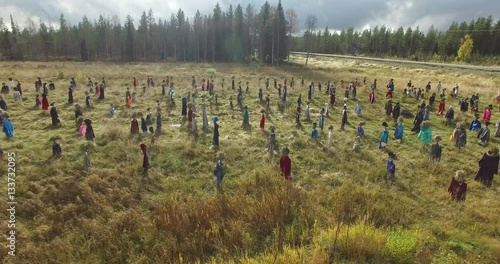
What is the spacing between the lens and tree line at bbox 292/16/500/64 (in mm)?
75250

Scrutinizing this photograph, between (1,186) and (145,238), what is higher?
(1,186)

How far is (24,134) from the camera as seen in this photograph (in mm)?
15047

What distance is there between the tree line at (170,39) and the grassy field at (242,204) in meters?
49.0

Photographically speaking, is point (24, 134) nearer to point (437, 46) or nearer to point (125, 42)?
point (125, 42)

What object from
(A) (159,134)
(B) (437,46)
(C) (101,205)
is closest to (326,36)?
(B) (437,46)

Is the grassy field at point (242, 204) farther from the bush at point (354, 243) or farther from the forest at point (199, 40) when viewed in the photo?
the forest at point (199, 40)

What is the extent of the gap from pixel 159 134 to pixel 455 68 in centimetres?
5238

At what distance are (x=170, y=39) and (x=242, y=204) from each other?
7338 centimetres

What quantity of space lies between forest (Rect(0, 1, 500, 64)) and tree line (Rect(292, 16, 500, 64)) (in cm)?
23

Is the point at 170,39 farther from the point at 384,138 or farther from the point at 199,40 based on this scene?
the point at 384,138

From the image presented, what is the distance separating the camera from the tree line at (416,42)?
75.2 metres

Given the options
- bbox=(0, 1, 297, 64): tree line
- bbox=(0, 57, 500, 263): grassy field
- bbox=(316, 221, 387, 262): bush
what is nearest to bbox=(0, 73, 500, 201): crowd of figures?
bbox=(0, 57, 500, 263): grassy field

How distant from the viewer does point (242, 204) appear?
8.96m

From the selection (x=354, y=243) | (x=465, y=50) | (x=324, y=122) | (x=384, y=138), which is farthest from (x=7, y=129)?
(x=465, y=50)
